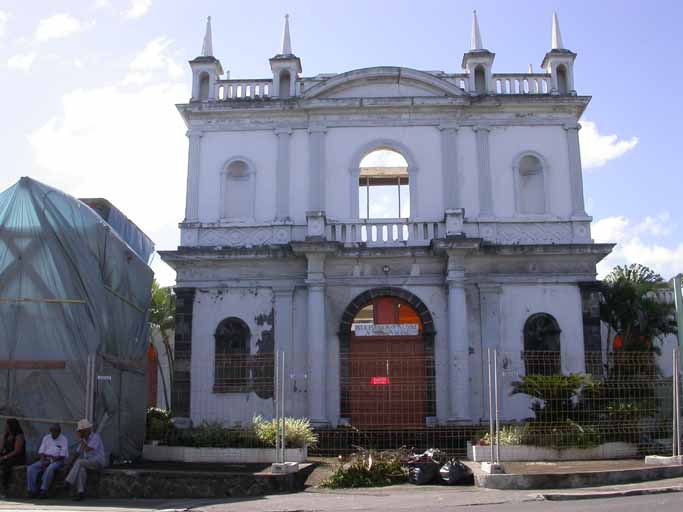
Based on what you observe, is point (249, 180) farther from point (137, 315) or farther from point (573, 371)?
point (573, 371)

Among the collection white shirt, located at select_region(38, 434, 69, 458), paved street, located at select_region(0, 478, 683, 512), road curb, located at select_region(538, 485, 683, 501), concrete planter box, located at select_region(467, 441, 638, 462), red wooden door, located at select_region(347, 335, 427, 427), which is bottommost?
paved street, located at select_region(0, 478, 683, 512)

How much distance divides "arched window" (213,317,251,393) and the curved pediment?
681cm

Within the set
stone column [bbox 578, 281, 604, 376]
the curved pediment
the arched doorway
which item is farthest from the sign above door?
the curved pediment

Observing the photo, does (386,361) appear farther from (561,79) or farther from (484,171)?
(561,79)

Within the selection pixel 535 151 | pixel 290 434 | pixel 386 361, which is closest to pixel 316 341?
pixel 386 361

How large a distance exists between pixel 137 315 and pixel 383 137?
28.5 ft

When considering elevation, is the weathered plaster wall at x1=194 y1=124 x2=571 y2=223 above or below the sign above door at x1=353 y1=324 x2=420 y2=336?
above

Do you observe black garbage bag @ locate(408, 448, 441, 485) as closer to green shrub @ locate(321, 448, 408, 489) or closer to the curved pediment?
green shrub @ locate(321, 448, 408, 489)

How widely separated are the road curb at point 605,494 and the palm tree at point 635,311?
13127mm

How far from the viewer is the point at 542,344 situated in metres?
21.3

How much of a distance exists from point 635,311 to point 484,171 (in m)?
7.31

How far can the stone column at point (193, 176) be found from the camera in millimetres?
22391

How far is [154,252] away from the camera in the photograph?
892 inches

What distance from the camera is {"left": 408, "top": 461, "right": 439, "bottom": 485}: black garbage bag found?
43.9 ft
